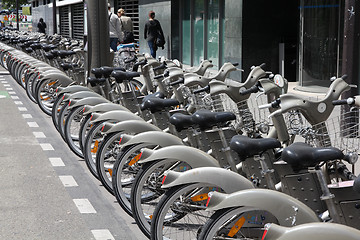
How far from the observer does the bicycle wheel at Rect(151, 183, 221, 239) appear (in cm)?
379

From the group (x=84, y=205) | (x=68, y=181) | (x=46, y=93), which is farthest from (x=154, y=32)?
(x=84, y=205)

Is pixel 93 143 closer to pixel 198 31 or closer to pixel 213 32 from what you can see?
pixel 213 32

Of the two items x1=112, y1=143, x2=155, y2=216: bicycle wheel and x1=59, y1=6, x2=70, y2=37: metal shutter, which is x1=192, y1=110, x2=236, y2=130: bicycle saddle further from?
x1=59, y1=6, x2=70, y2=37: metal shutter

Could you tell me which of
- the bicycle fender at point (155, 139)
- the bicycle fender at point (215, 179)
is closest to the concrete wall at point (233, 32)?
the bicycle fender at point (155, 139)

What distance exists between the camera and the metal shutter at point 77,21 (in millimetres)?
36875

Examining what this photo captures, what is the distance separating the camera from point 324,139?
13.1ft

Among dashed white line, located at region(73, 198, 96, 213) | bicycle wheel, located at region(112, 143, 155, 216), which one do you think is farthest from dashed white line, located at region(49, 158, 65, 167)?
bicycle wheel, located at region(112, 143, 155, 216)

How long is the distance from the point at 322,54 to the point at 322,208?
9.85m

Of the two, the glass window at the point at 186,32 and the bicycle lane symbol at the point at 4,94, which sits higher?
the glass window at the point at 186,32

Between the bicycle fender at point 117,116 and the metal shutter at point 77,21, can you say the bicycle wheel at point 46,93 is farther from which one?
the metal shutter at point 77,21

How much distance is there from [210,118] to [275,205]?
4.02 feet

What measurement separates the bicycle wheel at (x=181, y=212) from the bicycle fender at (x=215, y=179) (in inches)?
2.6

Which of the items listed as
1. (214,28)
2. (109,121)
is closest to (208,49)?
(214,28)

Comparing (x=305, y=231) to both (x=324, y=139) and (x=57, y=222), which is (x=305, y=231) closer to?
(x=324, y=139)
